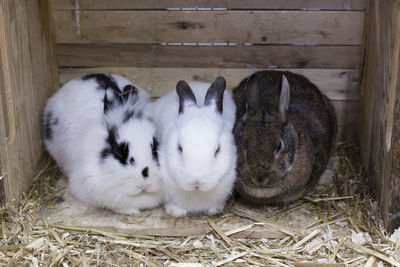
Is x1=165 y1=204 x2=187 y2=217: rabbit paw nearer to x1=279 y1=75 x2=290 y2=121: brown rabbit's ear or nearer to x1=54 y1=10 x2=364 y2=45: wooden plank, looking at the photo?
x1=279 y1=75 x2=290 y2=121: brown rabbit's ear

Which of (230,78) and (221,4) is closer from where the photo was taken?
(221,4)

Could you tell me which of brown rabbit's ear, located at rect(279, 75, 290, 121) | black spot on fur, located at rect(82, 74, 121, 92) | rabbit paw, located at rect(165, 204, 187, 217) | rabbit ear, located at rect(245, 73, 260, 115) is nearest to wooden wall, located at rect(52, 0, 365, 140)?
black spot on fur, located at rect(82, 74, 121, 92)

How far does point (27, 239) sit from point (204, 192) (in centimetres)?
123

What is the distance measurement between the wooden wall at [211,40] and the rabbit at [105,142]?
47 cm

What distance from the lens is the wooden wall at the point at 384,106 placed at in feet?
10.2

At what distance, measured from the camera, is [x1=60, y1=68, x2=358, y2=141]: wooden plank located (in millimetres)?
4367

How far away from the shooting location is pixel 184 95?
3404 millimetres

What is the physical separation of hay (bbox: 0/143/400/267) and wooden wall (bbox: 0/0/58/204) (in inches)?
9.0

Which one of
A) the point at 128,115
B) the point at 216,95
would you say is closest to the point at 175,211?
the point at 128,115

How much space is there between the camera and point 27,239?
3.33 metres

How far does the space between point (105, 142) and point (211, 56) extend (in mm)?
1385

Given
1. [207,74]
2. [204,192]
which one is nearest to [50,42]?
[207,74]

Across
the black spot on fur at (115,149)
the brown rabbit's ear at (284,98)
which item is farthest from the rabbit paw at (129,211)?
the brown rabbit's ear at (284,98)

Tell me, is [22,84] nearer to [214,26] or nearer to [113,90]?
[113,90]
